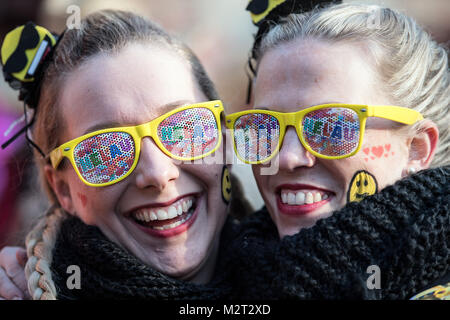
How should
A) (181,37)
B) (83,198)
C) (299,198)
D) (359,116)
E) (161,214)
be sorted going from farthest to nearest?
1. (181,37)
2. (83,198)
3. (161,214)
4. (299,198)
5. (359,116)

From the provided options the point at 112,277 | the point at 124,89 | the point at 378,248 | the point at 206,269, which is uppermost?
the point at 124,89

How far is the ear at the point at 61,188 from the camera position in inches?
109

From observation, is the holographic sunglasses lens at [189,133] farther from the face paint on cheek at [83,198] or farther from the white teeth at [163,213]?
the face paint on cheek at [83,198]

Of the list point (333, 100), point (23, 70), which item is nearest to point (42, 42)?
point (23, 70)

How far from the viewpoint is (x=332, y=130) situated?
7.55 ft

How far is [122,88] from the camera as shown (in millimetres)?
2467

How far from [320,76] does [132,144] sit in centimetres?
88

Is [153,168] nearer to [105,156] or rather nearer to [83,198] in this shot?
[105,156]

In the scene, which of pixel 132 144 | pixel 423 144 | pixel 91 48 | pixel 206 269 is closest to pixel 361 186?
pixel 423 144

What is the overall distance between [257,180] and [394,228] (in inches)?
27.6

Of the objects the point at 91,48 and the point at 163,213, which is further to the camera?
the point at 91,48

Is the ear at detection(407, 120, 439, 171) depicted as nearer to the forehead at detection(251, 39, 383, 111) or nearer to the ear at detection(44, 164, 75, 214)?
the forehead at detection(251, 39, 383, 111)

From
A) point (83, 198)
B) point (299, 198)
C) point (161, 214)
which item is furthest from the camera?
point (83, 198)
